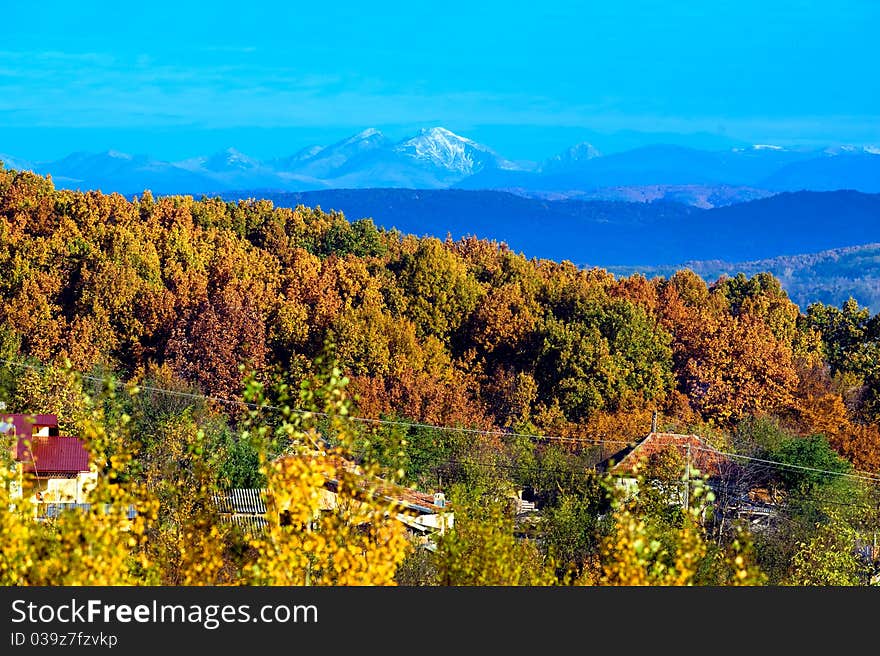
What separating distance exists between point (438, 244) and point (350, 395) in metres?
15.9

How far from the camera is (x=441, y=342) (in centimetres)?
5959

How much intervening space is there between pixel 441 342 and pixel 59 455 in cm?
2466

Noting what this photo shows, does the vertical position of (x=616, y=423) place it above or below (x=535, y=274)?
below

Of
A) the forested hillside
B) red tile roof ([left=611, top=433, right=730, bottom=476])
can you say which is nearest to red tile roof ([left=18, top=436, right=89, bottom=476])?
the forested hillside

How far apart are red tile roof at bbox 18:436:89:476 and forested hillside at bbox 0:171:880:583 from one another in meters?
4.82

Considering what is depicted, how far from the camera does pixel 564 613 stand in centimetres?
1121

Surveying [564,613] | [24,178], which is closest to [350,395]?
[24,178]

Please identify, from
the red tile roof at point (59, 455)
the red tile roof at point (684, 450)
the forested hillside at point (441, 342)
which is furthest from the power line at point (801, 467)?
the red tile roof at point (59, 455)

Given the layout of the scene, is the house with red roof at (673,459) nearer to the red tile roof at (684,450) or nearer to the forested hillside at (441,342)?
the red tile roof at (684,450)

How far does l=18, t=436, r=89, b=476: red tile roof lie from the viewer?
36906 millimetres

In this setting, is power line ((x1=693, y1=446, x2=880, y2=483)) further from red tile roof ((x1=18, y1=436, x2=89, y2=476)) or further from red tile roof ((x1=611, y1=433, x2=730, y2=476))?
red tile roof ((x1=18, y1=436, x2=89, y2=476))

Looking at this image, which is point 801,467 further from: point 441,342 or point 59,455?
point 59,455

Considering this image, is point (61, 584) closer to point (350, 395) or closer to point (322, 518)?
point (322, 518)

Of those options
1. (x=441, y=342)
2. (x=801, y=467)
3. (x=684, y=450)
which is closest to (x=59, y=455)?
(x=684, y=450)
